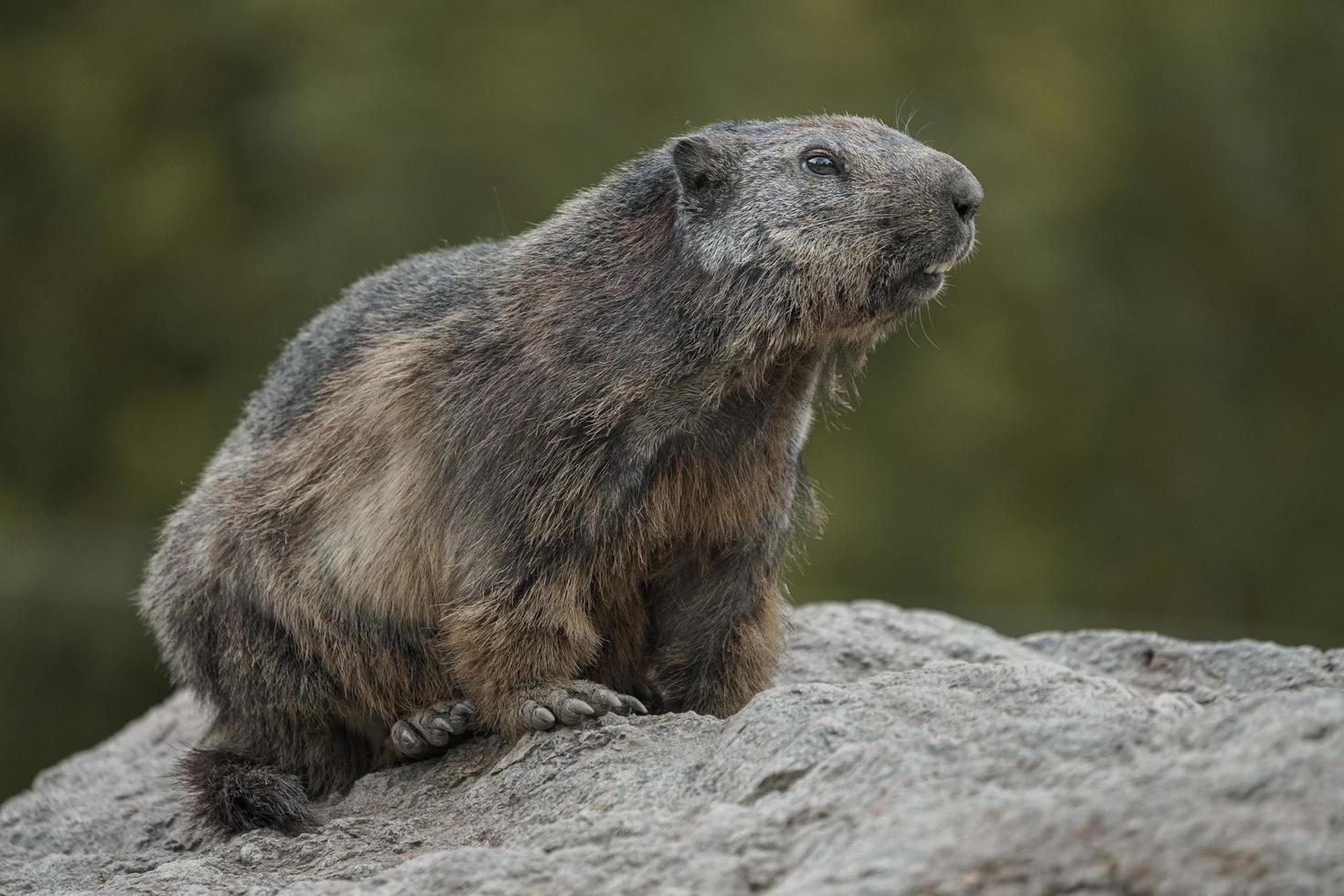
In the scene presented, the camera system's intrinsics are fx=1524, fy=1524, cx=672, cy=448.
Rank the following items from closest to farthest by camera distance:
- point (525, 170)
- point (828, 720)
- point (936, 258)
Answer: point (828, 720) → point (936, 258) → point (525, 170)

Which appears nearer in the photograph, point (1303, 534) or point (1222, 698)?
point (1222, 698)

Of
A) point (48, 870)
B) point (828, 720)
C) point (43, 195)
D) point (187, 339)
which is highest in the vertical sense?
point (43, 195)

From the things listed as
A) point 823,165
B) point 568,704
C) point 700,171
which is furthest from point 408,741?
point 823,165

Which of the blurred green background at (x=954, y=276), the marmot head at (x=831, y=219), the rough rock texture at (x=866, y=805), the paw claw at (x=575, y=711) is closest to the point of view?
the rough rock texture at (x=866, y=805)

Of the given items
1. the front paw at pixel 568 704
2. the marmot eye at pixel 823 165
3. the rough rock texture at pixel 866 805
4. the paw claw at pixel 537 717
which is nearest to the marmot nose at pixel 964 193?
the marmot eye at pixel 823 165

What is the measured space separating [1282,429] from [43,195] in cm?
1242

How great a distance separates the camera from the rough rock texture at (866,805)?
3523 millimetres

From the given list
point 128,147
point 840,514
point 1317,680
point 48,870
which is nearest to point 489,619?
point 48,870

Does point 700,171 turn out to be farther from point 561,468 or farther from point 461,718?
point 461,718

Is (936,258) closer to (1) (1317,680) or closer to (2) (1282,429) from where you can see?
(1) (1317,680)

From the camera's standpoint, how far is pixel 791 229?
6.02 metres

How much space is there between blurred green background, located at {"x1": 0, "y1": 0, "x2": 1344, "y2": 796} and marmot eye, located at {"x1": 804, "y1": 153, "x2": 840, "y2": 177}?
812 centimetres

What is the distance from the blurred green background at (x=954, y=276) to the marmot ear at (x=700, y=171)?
7942 mm

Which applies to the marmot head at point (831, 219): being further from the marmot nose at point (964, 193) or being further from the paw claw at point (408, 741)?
the paw claw at point (408, 741)
